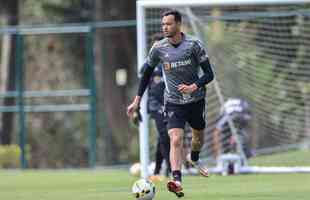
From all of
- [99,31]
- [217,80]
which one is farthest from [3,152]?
[217,80]

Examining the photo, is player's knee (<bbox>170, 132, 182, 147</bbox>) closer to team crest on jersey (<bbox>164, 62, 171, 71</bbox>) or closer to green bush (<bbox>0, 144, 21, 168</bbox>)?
team crest on jersey (<bbox>164, 62, 171, 71</bbox>)

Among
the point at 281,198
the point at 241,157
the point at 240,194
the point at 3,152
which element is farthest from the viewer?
the point at 3,152

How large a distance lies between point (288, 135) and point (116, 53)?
32.9 feet

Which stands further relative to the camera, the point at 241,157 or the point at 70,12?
the point at 70,12

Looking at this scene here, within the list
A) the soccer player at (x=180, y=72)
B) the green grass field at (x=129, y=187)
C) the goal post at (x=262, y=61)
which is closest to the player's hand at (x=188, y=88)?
the soccer player at (x=180, y=72)

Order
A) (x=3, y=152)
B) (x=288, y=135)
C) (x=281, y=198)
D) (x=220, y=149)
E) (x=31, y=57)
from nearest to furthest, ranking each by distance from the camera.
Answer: (x=281, y=198) → (x=220, y=149) → (x=288, y=135) → (x=3, y=152) → (x=31, y=57)

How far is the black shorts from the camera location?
528 inches

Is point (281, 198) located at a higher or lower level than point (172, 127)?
lower

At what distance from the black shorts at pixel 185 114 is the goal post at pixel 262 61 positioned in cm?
712

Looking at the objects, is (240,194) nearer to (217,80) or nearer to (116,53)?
(217,80)

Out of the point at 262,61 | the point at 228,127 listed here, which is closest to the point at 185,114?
the point at 228,127

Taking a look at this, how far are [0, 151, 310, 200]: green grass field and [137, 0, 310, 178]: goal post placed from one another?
290 cm

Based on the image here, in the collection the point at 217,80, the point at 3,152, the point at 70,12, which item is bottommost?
the point at 3,152

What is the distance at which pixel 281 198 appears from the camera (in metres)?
13.1
